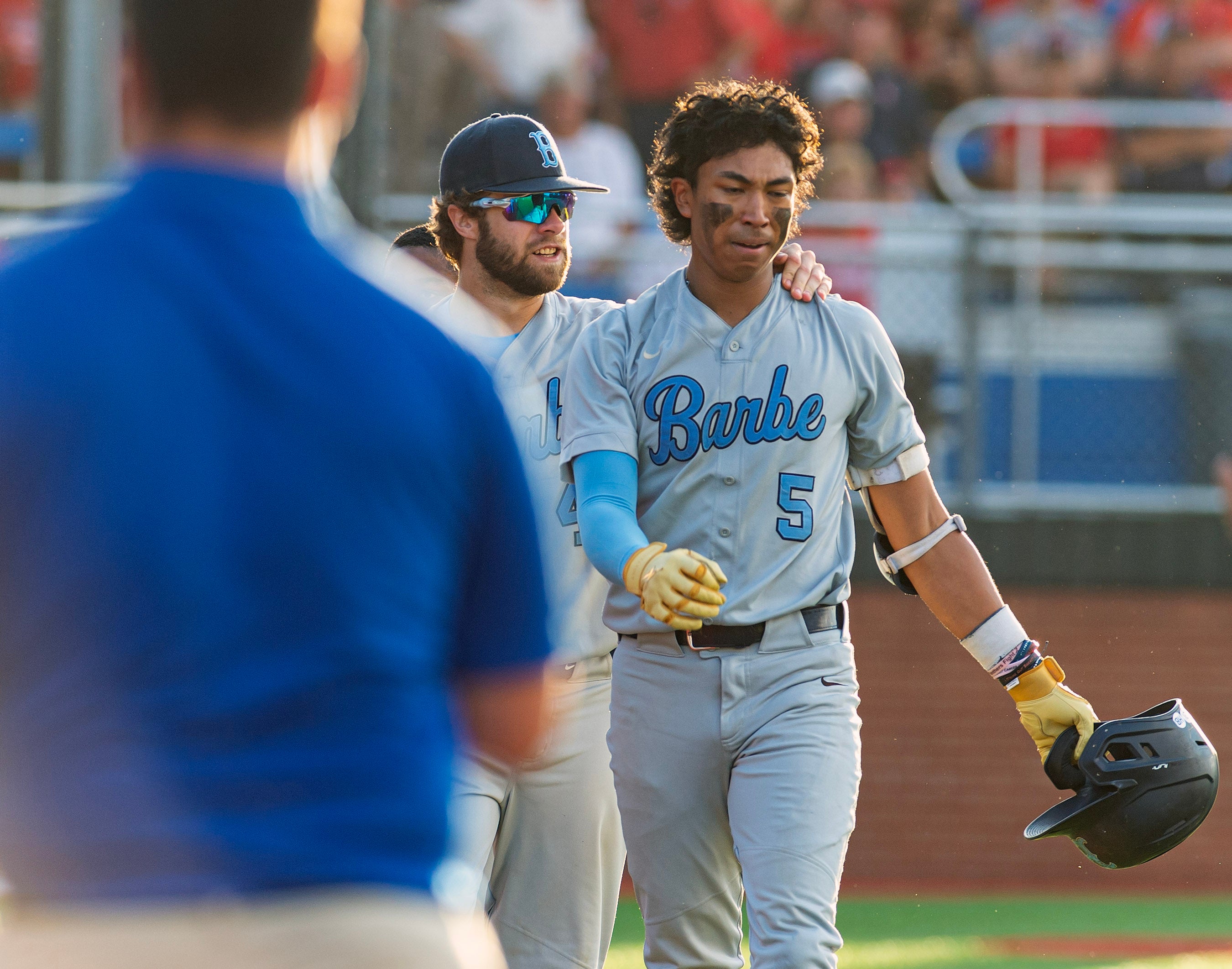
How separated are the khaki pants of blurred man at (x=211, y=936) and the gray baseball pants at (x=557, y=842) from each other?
103 inches

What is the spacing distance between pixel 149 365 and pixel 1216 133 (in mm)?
9695

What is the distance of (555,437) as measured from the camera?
14.1 feet

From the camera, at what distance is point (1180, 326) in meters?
9.57

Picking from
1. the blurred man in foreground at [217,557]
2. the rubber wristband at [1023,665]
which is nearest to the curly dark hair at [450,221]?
the rubber wristband at [1023,665]

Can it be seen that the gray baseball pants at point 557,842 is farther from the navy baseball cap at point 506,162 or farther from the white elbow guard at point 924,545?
the navy baseball cap at point 506,162

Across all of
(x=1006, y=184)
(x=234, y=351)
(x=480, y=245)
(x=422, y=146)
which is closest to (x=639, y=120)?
(x=422, y=146)

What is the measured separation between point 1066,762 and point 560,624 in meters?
1.25

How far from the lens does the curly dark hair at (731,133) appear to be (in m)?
3.97

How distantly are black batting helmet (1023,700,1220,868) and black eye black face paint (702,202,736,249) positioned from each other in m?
1.46

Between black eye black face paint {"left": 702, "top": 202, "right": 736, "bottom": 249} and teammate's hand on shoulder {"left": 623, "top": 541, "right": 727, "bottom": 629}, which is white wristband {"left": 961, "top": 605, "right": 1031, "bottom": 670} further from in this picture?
black eye black face paint {"left": 702, "top": 202, "right": 736, "bottom": 249}

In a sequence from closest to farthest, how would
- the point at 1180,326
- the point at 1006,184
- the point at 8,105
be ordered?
the point at 1180,326 < the point at 1006,184 < the point at 8,105

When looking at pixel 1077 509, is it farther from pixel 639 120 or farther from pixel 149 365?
pixel 149 365

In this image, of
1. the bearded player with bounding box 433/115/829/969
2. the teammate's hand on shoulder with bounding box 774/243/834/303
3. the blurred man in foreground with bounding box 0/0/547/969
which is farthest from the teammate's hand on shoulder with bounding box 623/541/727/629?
the blurred man in foreground with bounding box 0/0/547/969

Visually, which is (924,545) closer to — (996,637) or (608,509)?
(996,637)
